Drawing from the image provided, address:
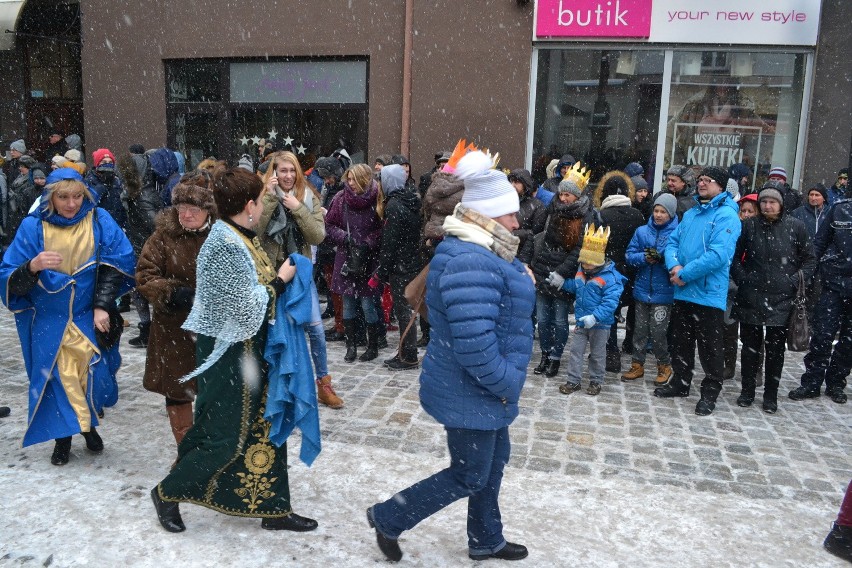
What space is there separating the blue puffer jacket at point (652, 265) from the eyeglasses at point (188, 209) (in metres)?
4.12

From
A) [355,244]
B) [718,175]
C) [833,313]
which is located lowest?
[833,313]

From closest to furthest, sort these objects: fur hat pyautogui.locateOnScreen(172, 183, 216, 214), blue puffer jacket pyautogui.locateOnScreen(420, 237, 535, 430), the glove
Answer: blue puffer jacket pyautogui.locateOnScreen(420, 237, 535, 430) < fur hat pyautogui.locateOnScreen(172, 183, 216, 214) < the glove

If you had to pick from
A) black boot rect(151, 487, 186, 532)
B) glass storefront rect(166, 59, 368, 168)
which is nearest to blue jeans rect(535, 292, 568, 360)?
black boot rect(151, 487, 186, 532)

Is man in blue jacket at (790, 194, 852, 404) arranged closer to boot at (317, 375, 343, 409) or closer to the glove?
the glove

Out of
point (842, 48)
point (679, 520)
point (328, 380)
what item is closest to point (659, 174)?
point (842, 48)

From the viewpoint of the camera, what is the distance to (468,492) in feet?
11.4

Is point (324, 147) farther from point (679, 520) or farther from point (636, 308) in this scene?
point (679, 520)

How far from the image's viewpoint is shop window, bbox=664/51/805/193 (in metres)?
11.0

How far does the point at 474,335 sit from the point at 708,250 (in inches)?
140

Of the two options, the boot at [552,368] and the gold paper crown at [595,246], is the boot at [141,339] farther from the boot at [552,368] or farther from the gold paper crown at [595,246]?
the gold paper crown at [595,246]

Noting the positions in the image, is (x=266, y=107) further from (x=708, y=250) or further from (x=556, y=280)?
(x=708, y=250)

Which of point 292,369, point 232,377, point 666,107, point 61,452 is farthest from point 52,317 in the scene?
point 666,107

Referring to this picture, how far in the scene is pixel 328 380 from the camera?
6.04 metres

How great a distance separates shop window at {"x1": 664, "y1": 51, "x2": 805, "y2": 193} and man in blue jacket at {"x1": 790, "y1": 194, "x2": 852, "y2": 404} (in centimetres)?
476
